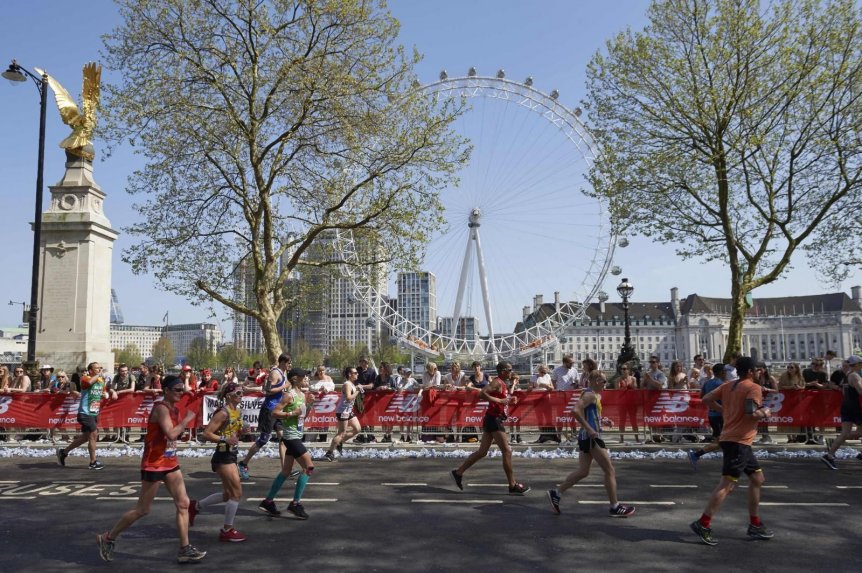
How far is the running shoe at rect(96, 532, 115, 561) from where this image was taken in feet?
22.5

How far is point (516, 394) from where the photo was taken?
52.8 feet

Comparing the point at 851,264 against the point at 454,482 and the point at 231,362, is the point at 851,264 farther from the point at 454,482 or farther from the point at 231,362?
the point at 231,362

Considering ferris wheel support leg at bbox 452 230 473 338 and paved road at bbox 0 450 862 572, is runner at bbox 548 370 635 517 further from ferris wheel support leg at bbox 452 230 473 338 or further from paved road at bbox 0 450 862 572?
ferris wheel support leg at bbox 452 230 473 338

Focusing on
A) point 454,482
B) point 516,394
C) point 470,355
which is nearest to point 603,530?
point 454,482

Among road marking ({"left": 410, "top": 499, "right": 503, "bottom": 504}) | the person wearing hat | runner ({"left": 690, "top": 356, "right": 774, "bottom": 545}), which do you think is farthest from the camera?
the person wearing hat

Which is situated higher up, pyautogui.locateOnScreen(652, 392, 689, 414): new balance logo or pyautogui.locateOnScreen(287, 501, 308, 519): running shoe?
pyautogui.locateOnScreen(652, 392, 689, 414): new balance logo

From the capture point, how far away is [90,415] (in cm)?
1313

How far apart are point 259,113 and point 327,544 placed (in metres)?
16.0

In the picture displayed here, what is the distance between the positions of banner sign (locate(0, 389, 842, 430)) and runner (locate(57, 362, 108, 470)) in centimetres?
297

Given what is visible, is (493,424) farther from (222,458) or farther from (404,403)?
(404,403)

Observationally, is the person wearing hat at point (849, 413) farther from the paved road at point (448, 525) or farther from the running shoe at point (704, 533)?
the running shoe at point (704, 533)

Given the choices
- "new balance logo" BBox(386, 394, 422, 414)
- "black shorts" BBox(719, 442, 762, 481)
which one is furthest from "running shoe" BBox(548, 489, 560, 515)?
"new balance logo" BBox(386, 394, 422, 414)

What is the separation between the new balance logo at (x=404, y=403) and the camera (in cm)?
1633

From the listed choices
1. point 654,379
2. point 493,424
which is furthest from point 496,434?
point 654,379
